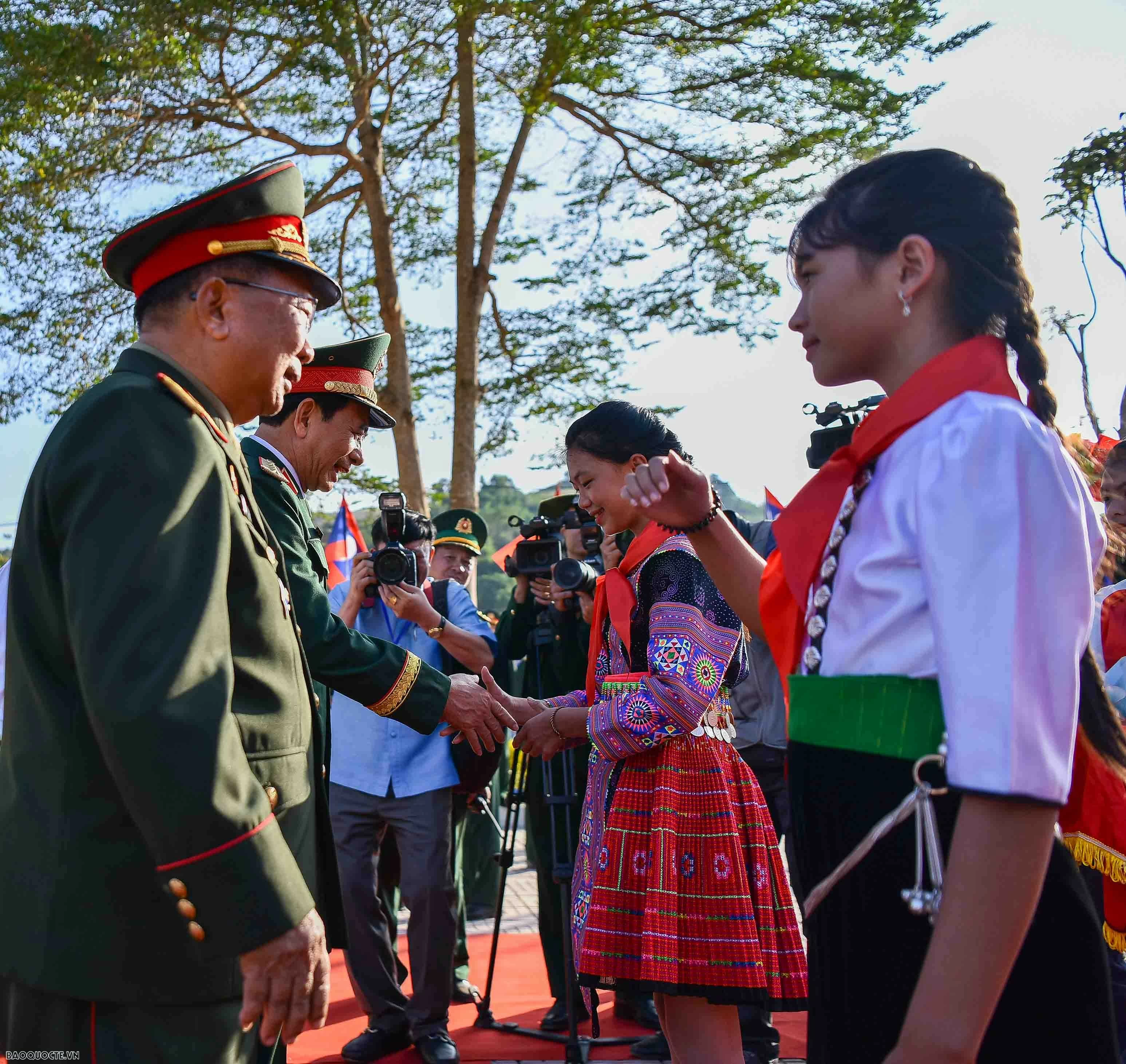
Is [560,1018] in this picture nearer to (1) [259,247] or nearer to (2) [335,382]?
(2) [335,382]

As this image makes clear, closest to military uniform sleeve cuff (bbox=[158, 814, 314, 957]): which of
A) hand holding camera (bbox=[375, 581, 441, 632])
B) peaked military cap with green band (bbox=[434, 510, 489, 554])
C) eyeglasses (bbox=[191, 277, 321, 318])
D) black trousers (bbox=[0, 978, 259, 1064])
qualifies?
black trousers (bbox=[0, 978, 259, 1064])

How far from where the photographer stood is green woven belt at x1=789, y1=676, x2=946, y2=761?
1.31 m

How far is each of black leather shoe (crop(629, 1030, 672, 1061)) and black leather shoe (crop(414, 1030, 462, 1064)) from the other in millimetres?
680

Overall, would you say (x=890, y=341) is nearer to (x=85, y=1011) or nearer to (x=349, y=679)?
(x=85, y=1011)

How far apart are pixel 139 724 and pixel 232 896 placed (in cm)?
28

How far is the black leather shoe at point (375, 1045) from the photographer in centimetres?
425

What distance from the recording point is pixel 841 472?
4.97ft

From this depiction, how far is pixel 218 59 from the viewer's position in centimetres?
995

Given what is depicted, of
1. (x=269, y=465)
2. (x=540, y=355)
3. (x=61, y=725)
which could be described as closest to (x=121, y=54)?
(x=540, y=355)

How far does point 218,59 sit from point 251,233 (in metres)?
9.02

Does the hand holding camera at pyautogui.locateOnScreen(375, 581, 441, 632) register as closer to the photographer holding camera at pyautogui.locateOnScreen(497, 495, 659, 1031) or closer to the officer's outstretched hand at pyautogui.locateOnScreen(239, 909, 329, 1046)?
the photographer holding camera at pyautogui.locateOnScreen(497, 495, 659, 1031)

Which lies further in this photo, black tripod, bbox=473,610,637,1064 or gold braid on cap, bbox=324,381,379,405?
black tripod, bbox=473,610,637,1064

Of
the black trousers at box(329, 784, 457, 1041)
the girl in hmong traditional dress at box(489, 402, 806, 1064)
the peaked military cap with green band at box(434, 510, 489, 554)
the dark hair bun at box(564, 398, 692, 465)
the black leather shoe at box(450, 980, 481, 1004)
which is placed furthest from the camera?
the peaked military cap with green band at box(434, 510, 489, 554)

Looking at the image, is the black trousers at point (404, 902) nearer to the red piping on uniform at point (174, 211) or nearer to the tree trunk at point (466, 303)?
the red piping on uniform at point (174, 211)
